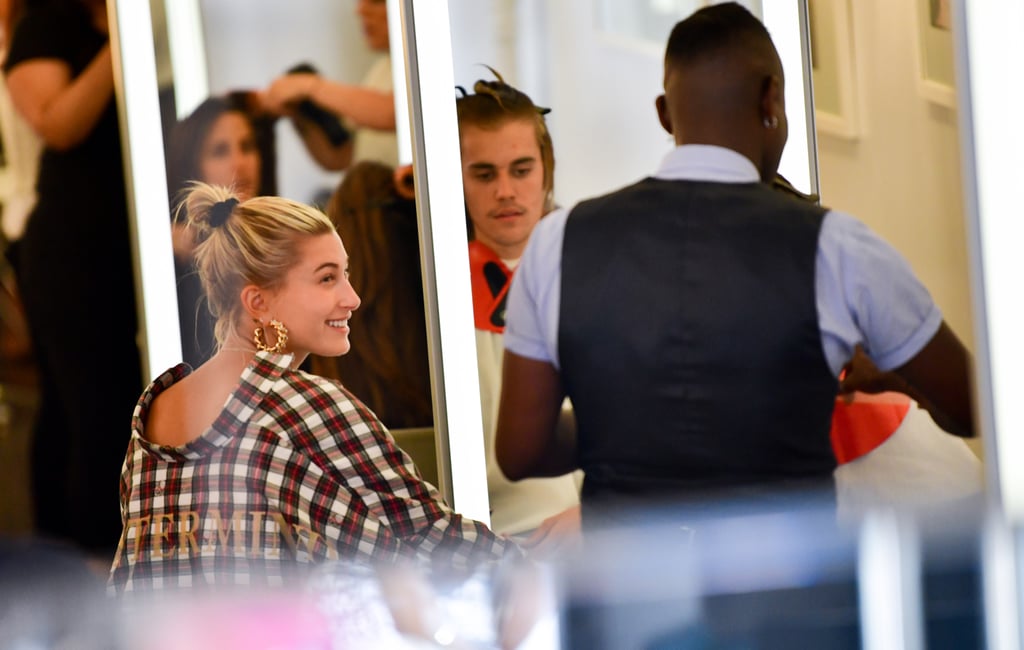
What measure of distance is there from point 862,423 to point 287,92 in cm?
47

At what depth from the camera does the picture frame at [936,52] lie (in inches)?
28.2

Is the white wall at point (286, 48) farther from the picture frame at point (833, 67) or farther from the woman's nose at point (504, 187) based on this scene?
the picture frame at point (833, 67)

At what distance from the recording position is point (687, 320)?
687 mm

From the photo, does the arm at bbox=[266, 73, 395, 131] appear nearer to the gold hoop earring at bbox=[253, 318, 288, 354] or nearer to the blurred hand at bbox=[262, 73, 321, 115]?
the blurred hand at bbox=[262, 73, 321, 115]

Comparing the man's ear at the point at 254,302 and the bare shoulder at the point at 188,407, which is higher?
the man's ear at the point at 254,302

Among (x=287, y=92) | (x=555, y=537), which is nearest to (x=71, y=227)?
(x=287, y=92)

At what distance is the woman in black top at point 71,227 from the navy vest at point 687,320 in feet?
1.03

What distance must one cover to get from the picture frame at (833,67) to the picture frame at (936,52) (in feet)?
0.18

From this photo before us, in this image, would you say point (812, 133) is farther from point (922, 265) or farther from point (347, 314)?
point (347, 314)

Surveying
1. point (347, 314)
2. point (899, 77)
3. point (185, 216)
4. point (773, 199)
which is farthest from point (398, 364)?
point (899, 77)

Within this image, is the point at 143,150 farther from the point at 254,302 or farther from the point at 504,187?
the point at 504,187

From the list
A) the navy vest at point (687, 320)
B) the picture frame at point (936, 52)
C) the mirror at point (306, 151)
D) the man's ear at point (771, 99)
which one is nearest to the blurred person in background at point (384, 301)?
the mirror at point (306, 151)

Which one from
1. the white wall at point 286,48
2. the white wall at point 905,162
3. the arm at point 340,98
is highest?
the white wall at point 286,48

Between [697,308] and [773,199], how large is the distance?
0.09m
